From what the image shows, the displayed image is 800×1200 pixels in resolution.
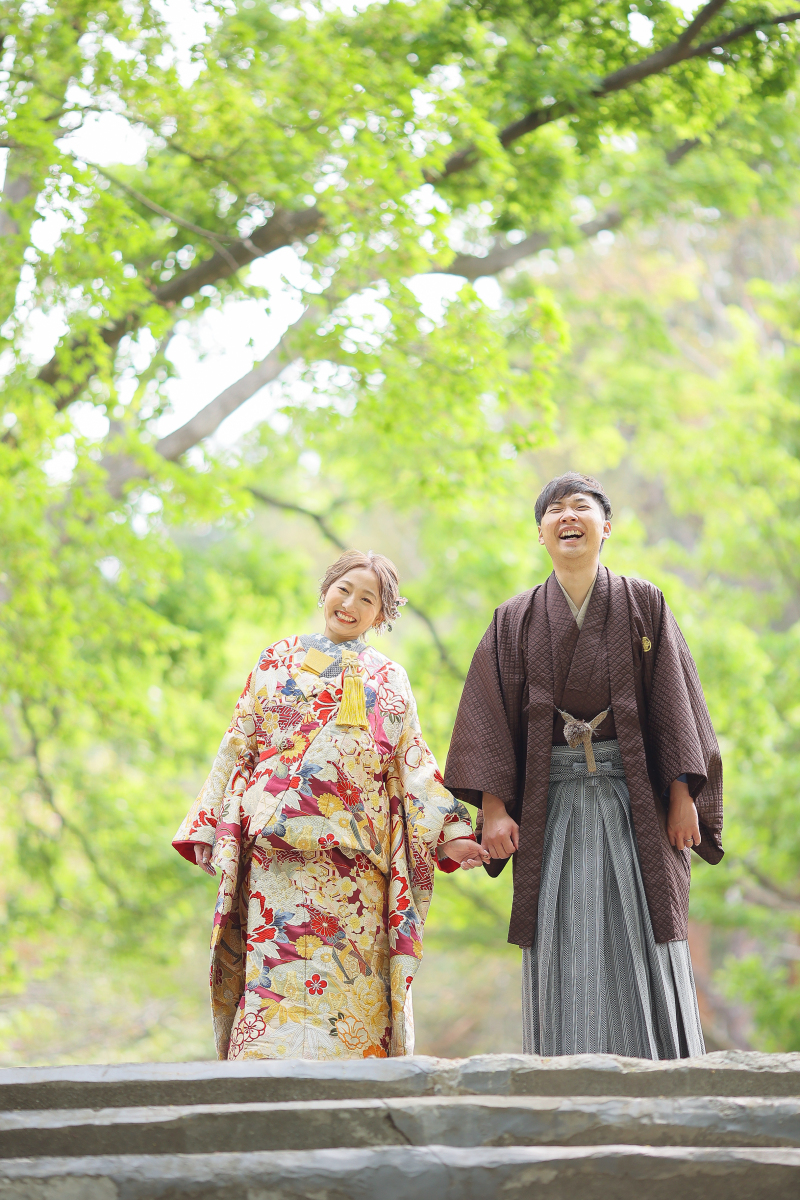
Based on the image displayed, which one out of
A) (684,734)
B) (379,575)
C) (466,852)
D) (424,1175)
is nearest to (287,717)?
(379,575)

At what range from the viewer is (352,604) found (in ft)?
9.84

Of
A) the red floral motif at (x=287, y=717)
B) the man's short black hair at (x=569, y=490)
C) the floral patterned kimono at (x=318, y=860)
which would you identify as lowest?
the floral patterned kimono at (x=318, y=860)

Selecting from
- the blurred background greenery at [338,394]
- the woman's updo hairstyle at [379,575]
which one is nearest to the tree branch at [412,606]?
the blurred background greenery at [338,394]

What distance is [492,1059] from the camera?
2.04m

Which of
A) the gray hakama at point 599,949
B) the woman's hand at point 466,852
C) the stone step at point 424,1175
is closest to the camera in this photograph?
the stone step at point 424,1175

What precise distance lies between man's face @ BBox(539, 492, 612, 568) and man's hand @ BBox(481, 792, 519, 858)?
2.15 ft

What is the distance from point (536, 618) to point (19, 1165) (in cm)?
177

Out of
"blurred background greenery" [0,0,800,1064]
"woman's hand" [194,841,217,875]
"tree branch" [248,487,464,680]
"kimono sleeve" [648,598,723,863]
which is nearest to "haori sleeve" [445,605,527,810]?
"kimono sleeve" [648,598,723,863]

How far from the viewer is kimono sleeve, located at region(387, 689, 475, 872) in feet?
9.41

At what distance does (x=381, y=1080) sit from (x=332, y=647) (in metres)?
1.27

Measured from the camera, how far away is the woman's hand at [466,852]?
2.85 m

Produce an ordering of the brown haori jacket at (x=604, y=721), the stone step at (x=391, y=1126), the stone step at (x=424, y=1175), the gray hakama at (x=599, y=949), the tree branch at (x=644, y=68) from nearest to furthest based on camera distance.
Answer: the stone step at (x=424, y=1175) < the stone step at (x=391, y=1126) < the gray hakama at (x=599, y=949) < the brown haori jacket at (x=604, y=721) < the tree branch at (x=644, y=68)

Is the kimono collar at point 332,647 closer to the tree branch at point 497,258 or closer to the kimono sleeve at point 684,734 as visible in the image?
the kimono sleeve at point 684,734

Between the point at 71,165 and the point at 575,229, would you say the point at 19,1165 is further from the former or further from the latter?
the point at 575,229
